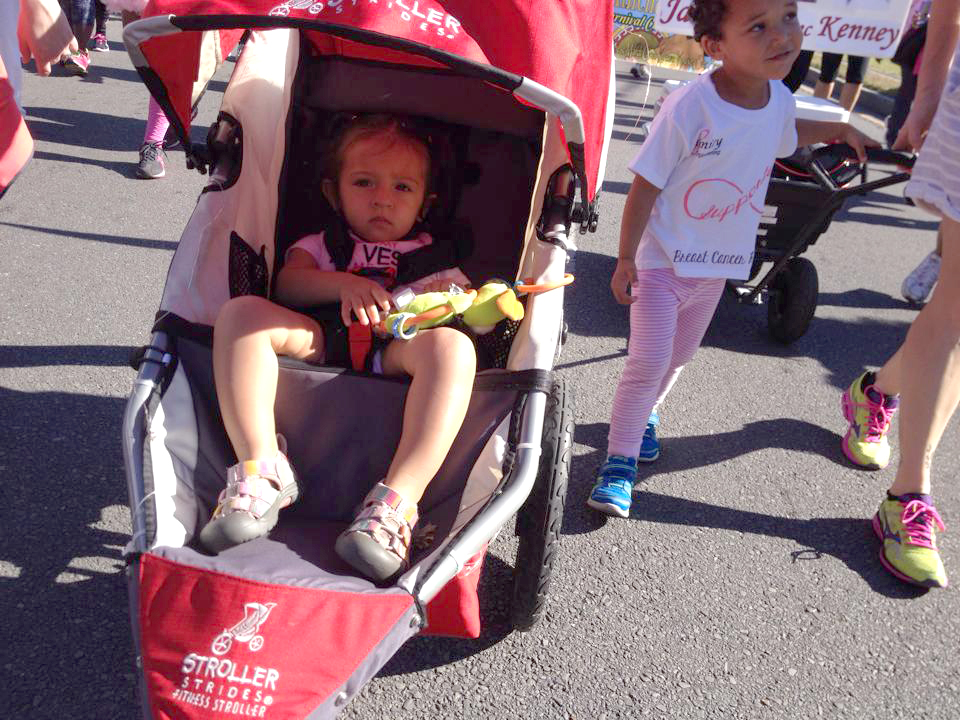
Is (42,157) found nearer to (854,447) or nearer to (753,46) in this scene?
(753,46)

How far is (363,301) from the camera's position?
78.9 inches

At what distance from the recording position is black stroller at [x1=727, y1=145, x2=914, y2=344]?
3.04 metres

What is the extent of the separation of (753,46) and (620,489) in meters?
1.24

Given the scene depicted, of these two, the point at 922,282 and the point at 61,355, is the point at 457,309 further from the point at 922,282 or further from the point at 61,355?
the point at 922,282

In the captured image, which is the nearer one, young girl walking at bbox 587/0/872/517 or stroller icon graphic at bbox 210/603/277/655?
stroller icon graphic at bbox 210/603/277/655

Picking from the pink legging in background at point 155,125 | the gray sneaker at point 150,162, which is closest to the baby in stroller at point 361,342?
the pink legging in background at point 155,125

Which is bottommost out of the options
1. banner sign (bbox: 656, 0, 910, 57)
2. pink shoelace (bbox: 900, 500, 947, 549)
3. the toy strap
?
pink shoelace (bbox: 900, 500, 947, 549)

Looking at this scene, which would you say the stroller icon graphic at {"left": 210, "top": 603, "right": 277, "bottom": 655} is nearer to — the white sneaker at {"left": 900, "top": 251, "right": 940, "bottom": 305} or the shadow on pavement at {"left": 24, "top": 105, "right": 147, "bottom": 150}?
the white sneaker at {"left": 900, "top": 251, "right": 940, "bottom": 305}

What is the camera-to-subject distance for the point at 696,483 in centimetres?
263

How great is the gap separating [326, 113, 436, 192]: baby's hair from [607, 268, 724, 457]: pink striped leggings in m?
Answer: 0.70

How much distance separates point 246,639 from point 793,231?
2.80 metres

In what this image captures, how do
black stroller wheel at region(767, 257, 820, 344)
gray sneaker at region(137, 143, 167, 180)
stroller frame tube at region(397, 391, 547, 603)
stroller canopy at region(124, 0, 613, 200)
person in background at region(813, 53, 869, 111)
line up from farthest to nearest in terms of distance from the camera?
person in background at region(813, 53, 869, 111), gray sneaker at region(137, 143, 167, 180), black stroller wheel at region(767, 257, 820, 344), stroller canopy at region(124, 0, 613, 200), stroller frame tube at region(397, 391, 547, 603)

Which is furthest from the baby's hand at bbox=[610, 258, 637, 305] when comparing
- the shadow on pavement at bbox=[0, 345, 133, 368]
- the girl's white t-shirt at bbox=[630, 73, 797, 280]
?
the shadow on pavement at bbox=[0, 345, 133, 368]

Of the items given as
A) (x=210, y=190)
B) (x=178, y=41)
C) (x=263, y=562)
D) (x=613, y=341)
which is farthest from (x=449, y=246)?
(x=613, y=341)
